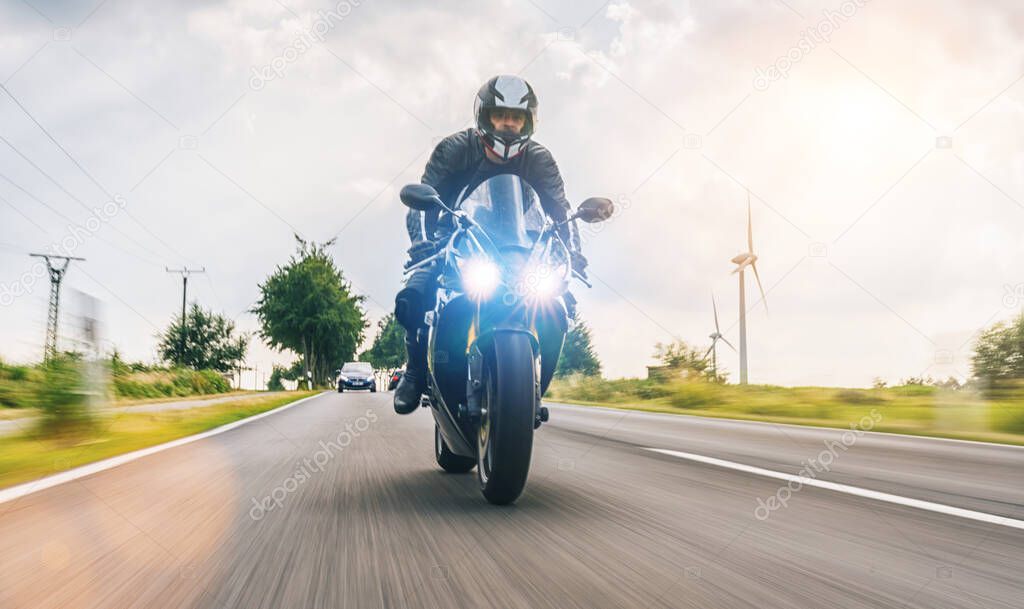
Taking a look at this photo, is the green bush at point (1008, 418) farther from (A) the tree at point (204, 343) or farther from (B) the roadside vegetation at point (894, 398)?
(A) the tree at point (204, 343)

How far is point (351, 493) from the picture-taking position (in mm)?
4469

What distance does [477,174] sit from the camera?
15.8ft

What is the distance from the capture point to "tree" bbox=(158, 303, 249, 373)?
2463 inches

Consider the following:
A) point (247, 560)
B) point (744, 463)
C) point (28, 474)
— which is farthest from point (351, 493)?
point (744, 463)

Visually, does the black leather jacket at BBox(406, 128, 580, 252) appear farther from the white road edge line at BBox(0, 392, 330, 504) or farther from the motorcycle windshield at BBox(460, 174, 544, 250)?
the white road edge line at BBox(0, 392, 330, 504)

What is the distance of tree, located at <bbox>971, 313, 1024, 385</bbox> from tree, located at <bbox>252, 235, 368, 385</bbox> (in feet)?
140

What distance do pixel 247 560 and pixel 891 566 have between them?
235 cm

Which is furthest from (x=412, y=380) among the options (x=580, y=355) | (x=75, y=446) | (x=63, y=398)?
(x=580, y=355)

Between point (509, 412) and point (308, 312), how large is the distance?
1932 inches

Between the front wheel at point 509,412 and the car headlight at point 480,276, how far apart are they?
394 mm

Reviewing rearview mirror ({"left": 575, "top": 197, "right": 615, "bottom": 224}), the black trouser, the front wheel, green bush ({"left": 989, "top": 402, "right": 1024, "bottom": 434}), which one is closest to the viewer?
the front wheel

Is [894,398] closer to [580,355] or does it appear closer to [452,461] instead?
[452,461]

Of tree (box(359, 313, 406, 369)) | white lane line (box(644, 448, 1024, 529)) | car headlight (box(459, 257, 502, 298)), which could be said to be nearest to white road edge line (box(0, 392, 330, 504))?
car headlight (box(459, 257, 502, 298))

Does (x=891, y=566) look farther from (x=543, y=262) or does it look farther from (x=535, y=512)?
(x=543, y=262)
